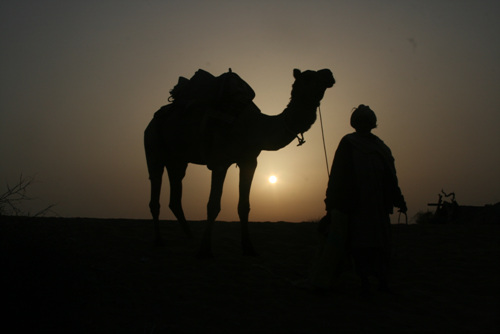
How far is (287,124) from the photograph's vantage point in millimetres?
8750

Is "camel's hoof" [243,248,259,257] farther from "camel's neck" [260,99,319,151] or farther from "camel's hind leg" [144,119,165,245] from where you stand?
"camel's hind leg" [144,119,165,245]

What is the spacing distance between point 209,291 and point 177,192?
14.8 ft

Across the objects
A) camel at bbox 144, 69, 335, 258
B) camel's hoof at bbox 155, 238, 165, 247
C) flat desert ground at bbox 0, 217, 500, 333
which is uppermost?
camel at bbox 144, 69, 335, 258

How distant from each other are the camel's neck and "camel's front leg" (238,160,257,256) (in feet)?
1.57

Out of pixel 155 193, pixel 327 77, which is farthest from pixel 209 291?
pixel 155 193

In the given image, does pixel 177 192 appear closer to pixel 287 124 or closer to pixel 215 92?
pixel 215 92

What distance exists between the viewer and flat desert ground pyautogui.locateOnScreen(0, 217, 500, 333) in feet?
17.8

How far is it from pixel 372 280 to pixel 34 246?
5236 millimetres

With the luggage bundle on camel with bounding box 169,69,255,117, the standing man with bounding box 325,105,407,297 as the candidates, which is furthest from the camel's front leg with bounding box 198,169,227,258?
the standing man with bounding box 325,105,407,297

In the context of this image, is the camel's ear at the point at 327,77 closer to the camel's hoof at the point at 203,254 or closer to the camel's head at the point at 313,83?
the camel's head at the point at 313,83

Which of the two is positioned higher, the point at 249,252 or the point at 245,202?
the point at 245,202

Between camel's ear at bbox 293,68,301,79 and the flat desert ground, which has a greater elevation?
camel's ear at bbox 293,68,301,79

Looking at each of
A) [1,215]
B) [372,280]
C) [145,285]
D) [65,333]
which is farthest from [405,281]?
[1,215]

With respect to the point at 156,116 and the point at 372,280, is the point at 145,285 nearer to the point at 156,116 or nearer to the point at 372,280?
the point at 372,280
